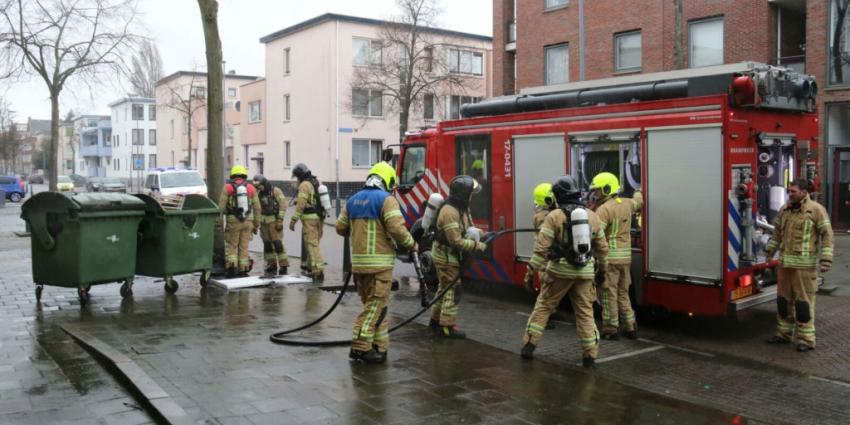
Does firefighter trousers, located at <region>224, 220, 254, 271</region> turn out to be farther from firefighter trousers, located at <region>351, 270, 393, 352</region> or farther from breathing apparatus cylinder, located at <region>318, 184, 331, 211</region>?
firefighter trousers, located at <region>351, 270, 393, 352</region>

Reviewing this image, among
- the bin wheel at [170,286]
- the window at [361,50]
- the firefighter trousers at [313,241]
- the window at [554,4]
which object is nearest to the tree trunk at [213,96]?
the firefighter trousers at [313,241]

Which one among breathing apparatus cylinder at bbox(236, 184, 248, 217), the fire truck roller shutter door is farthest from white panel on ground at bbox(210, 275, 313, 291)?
the fire truck roller shutter door

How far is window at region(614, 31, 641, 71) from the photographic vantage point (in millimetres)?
23234

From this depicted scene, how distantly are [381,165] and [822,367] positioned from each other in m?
4.38

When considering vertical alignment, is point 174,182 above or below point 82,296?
above

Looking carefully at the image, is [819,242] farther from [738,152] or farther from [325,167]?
[325,167]

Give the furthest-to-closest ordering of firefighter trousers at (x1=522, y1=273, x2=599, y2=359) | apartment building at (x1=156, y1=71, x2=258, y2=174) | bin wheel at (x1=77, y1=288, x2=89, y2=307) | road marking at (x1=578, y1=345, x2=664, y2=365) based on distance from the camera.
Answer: apartment building at (x1=156, y1=71, x2=258, y2=174) < bin wheel at (x1=77, y1=288, x2=89, y2=307) < road marking at (x1=578, y1=345, x2=664, y2=365) < firefighter trousers at (x1=522, y1=273, x2=599, y2=359)

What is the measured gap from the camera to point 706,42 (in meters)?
21.4

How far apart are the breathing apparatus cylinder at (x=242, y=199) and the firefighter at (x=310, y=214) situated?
2.47 ft

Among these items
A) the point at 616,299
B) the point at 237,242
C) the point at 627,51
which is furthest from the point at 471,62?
the point at 616,299

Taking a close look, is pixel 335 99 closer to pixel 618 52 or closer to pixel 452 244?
pixel 618 52

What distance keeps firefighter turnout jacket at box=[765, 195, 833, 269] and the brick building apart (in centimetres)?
765

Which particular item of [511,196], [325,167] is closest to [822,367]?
[511,196]

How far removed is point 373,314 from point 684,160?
3656 millimetres
